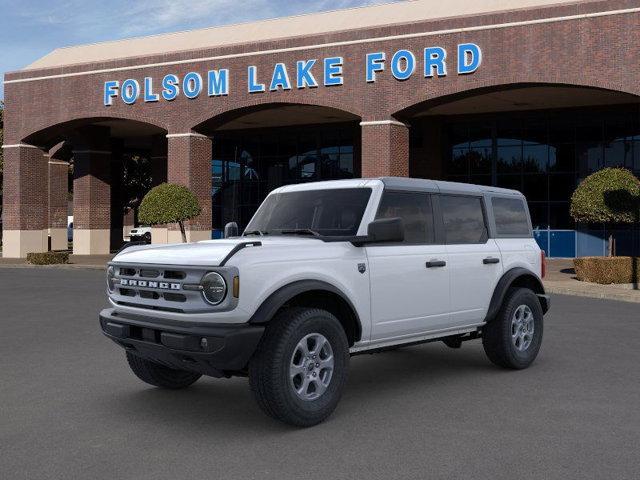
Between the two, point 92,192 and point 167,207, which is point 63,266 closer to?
point 167,207

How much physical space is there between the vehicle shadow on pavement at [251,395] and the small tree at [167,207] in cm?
2111

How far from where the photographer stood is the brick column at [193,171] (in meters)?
31.8

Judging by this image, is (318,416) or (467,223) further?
(467,223)

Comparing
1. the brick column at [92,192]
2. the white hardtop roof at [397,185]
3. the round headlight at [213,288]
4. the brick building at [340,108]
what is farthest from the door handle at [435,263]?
the brick column at [92,192]

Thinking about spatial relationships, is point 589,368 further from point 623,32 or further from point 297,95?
point 297,95

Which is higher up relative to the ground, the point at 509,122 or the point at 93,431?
the point at 509,122

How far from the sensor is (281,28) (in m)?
33.1

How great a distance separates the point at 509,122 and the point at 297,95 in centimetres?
1076

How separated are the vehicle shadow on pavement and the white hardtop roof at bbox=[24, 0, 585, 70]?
20007mm

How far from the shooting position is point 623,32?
23828 mm

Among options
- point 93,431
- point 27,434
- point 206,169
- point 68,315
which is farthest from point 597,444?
point 206,169

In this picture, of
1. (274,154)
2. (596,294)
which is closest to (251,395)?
(596,294)

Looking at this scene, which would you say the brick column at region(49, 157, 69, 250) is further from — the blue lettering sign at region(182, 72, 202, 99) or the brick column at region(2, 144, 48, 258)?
the blue lettering sign at region(182, 72, 202, 99)

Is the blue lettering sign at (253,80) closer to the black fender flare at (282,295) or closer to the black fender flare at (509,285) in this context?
the black fender flare at (509,285)
